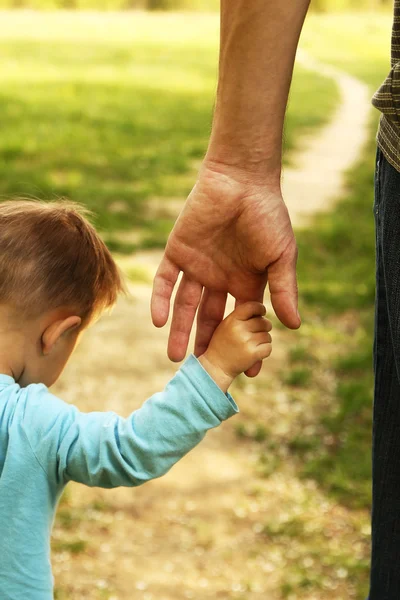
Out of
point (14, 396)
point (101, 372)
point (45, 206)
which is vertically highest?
point (45, 206)

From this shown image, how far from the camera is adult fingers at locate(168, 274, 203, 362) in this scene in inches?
62.5

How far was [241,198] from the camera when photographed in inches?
58.8

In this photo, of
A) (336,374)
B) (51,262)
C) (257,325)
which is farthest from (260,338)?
(336,374)

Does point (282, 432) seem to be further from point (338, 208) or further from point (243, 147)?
point (338, 208)

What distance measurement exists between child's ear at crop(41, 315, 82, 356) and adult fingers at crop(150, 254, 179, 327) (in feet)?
0.51

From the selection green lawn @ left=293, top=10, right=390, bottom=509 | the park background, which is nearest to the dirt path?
the park background

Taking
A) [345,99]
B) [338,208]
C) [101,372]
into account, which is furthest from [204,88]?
[101,372]

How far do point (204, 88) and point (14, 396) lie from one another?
42.5ft

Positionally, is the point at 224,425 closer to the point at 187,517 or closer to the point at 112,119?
the point at 187,517

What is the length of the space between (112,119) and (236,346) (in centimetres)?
902

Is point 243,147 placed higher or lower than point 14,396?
higher

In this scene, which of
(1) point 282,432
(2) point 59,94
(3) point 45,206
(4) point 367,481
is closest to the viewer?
(3) point 45,206

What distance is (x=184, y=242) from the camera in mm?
1545

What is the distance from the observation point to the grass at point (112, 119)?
666 cm
